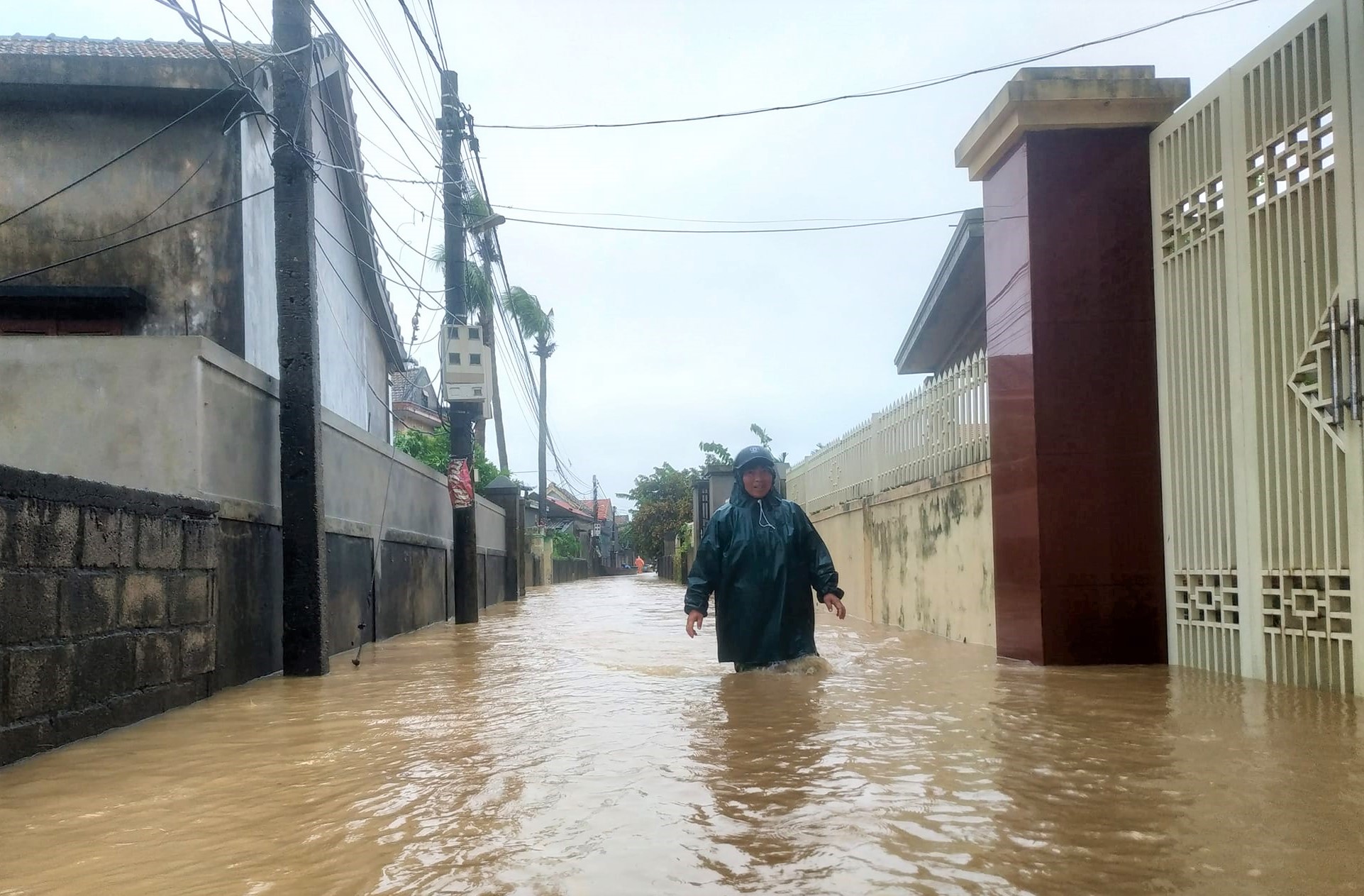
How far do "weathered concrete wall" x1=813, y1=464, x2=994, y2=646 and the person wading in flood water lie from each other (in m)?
1.96

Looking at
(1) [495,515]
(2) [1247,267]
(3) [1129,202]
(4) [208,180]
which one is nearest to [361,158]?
(4) [208,180]

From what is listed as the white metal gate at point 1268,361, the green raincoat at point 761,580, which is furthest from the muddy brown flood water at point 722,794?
the green raincoat at point 761,580

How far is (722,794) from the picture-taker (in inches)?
151

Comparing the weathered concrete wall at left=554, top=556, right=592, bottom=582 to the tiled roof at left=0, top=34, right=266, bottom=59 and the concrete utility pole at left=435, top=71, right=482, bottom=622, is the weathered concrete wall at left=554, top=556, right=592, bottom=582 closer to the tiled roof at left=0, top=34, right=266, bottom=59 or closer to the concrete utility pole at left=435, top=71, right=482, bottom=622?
the concrete utility pole at left=435, top=71, right=482, bottom=622

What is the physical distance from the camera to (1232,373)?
6586mm

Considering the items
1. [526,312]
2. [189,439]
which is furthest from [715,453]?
[189,439]

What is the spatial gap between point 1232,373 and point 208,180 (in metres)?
10.6

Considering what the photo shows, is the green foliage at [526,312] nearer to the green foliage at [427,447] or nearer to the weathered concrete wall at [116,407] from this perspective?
the green foliage at [427,447]

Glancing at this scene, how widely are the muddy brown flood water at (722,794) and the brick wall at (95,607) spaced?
221 mm

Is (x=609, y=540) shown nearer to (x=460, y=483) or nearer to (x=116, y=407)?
(x=460, y=483)

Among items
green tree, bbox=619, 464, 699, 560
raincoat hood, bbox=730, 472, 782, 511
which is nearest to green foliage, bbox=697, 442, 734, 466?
green tree, bbox=619, 464, 699, 560

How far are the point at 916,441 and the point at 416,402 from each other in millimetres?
26665

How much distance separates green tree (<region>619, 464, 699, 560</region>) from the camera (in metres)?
45.8

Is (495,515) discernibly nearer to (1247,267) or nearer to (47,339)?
(47,339)
